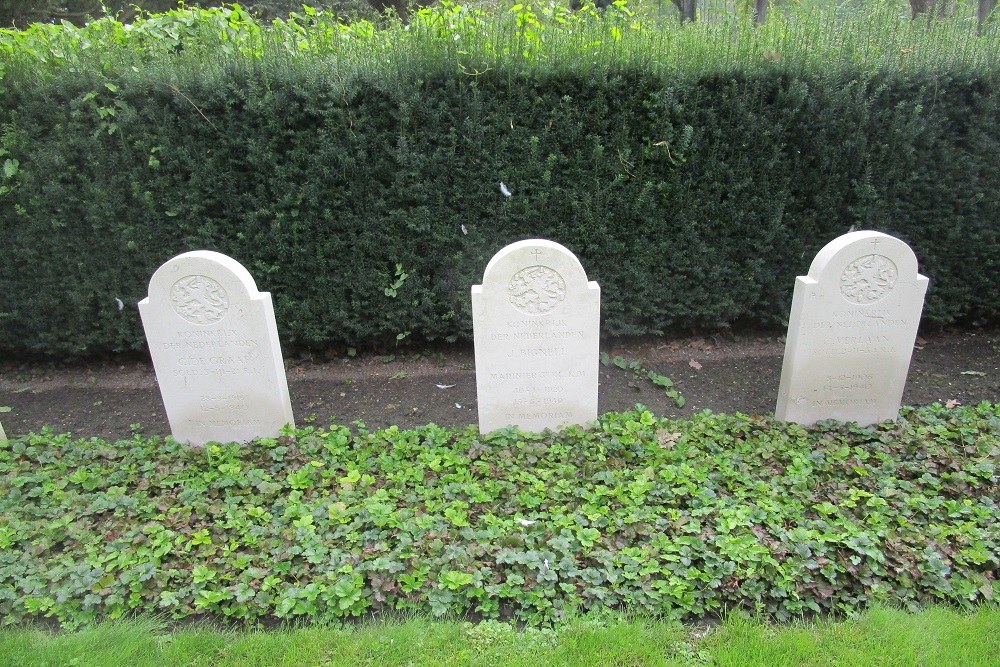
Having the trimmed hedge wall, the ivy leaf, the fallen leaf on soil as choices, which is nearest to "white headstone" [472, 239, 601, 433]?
the fallen leaf on soil

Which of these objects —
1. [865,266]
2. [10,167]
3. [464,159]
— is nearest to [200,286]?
[464,159]

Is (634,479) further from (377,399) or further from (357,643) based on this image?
(377,399)

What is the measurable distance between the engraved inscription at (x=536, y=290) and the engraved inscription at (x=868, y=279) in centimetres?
182

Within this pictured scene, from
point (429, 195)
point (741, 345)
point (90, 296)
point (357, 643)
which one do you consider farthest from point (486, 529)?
point (90, 296)

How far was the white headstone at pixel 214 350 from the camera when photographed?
12.7ft

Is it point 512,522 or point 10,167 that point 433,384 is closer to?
point 512,522

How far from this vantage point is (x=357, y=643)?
8.73 ft

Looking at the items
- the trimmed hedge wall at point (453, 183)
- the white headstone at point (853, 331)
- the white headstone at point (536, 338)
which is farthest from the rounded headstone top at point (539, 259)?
the white headstone at point (853, 331)

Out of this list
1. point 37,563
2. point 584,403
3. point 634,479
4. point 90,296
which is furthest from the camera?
point 90,296

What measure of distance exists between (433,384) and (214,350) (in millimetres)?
1757

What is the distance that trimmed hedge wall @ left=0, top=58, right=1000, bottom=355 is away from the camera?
4777 mm

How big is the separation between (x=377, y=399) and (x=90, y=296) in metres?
2.61

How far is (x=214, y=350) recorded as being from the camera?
405cm

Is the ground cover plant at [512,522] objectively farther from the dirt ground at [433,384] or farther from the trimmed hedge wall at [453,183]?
the trimmed hedge wall at [453,183]
